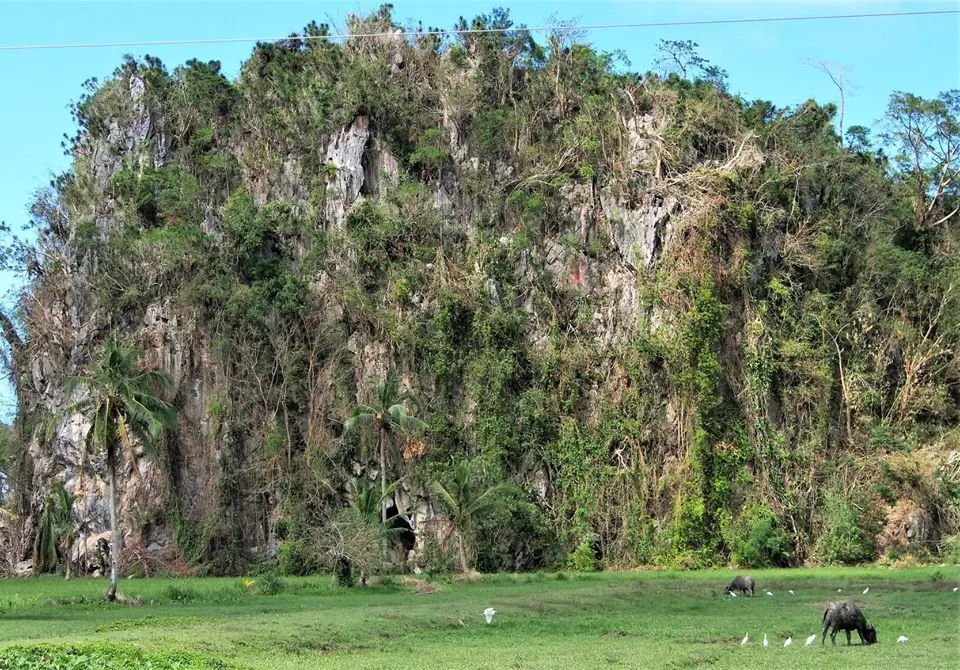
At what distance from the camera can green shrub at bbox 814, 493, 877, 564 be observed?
3816cm

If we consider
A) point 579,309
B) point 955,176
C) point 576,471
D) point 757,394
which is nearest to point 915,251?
point 955,176

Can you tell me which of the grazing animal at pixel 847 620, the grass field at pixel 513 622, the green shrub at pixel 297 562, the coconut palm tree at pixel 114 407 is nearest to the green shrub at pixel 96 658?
the grass field at pixel 513 622

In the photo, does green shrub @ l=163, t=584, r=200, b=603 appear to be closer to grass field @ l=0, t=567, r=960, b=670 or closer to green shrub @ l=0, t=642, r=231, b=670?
grass field @ l=0, t=567, r=960, b=670

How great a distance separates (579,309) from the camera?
146ft

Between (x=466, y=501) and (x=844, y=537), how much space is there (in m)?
13.4

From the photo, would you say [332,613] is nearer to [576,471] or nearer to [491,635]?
[491,635]

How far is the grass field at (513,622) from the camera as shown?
55.4ft

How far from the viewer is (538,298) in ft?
147

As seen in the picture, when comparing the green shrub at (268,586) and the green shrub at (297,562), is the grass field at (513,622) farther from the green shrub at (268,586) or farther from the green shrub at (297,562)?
the green shrub at (297,562)

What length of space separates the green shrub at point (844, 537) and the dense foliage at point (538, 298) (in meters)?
0.10

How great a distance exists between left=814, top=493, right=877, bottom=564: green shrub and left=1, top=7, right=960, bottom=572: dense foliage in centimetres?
10

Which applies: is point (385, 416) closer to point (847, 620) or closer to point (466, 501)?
point (466, 501)

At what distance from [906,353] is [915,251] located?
4987 millimetres

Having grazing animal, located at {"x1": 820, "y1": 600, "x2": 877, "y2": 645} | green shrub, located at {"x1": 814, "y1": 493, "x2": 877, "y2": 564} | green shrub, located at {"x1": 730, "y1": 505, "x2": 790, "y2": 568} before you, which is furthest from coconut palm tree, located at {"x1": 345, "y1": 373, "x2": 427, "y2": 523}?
grazing animal, located at {"x1": 820, "y1": 600, "x2": 877, "y2": 645}
